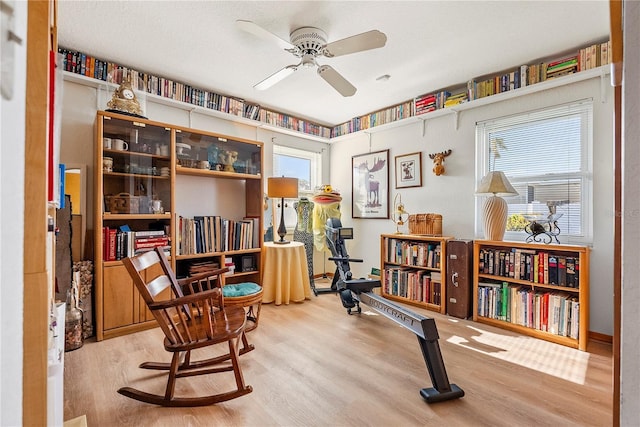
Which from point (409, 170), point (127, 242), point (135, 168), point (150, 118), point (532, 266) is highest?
point (150, 118)

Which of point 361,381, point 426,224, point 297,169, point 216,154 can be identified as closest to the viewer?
point 361,381

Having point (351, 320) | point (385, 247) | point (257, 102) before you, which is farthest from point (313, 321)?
point (257, 102)

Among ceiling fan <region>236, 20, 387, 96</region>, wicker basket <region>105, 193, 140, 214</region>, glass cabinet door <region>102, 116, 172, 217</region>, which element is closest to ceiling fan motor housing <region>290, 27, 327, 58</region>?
ceiling fan <region>236, 20, 387, 96</region>

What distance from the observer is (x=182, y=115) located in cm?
337

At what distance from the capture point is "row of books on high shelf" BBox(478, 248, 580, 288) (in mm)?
2463

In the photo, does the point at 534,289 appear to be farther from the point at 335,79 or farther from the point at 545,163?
the point at 335,79

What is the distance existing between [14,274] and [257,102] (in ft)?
12.4

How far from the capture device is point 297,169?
4613mm

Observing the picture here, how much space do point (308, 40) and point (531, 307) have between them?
296 centimetres

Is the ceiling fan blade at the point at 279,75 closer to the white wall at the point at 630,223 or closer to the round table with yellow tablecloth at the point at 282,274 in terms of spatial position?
the round table with yellow tablecloth at the point at 282,274

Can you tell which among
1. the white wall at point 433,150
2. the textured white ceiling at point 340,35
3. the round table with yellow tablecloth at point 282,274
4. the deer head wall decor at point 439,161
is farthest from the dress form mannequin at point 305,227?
the deer head wall decor at point 439,161

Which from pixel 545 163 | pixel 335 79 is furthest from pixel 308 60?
pixel 545 163

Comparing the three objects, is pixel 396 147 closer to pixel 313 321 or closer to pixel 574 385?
pixel 313 321

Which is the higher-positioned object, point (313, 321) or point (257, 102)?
point (257, 102)
